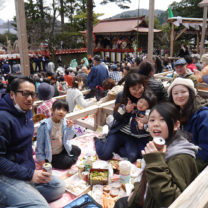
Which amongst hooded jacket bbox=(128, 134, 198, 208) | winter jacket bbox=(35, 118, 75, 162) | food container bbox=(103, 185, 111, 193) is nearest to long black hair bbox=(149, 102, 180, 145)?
hooded jacket bbox=(128, 134, 198, 208)

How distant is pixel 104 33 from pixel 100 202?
20258mm

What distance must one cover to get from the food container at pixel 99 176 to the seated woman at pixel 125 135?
1.74 feet

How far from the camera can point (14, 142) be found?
1.94 metres

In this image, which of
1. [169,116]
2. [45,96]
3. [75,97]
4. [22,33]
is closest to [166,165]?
[169,116]

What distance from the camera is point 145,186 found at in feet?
5.25

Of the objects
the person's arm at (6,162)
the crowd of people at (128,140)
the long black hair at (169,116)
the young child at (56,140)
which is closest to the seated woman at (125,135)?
the crowd of people at (128,140)

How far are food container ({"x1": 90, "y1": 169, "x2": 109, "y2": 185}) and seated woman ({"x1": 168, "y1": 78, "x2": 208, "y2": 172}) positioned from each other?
3.49 feet

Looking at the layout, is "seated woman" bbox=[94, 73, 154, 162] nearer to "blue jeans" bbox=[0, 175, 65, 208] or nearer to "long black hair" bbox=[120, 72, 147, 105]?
"long black hair" bbox=[120, 72, 147, 105]

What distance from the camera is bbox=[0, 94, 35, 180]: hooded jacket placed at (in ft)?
5.98

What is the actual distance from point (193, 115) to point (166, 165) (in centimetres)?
121

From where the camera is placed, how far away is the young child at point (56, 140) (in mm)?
2637

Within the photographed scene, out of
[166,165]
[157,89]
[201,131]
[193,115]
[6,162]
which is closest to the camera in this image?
[166,165]

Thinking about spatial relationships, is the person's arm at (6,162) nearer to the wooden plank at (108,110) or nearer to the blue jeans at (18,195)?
the blue jeans at (18,195)

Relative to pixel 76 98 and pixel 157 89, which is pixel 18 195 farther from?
pixel 76 98
